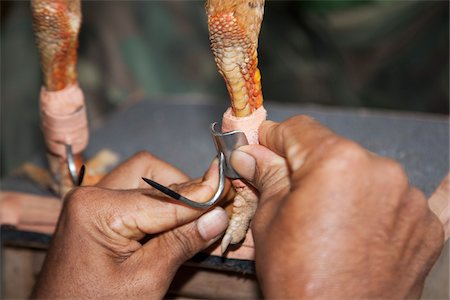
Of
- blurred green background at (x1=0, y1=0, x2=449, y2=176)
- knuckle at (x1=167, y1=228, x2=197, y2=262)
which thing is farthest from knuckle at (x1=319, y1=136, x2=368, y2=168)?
blurred green background at (x1=0, y1=0, x2=449, y2=176)

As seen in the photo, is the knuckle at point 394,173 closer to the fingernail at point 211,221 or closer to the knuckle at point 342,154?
the knuckle at point 342,154

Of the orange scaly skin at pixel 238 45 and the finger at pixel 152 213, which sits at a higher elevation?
the orange scaly skin at pixel 238 45

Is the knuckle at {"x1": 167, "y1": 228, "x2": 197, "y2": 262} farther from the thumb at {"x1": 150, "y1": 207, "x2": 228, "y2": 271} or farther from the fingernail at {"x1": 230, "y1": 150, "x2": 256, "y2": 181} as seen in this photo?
the fingernail at {"x1": 230, "y1": 150, "x2": 256, "y2": 181}

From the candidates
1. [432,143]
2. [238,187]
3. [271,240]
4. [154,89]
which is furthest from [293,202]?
[154,89]

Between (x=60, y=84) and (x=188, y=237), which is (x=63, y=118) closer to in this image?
(x=60, y=84)

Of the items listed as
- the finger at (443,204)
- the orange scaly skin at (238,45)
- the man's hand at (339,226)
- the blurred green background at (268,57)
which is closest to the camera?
the man's hand at (339,226)

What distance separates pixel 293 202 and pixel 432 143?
0.68m

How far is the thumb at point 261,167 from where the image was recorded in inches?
25.4

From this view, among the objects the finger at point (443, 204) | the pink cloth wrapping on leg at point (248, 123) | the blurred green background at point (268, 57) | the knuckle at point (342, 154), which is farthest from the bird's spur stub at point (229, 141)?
the blurred green background at point (268, 57)

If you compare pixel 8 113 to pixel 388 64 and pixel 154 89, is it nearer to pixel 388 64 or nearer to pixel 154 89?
pixel 154 89

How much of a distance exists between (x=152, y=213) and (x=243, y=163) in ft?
0.43

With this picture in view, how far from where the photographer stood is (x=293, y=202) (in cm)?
57

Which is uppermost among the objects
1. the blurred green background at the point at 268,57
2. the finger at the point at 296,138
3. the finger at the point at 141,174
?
the finger at the point at 296,138

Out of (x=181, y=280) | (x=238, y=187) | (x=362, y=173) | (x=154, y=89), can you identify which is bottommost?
(x=154, y=89)
